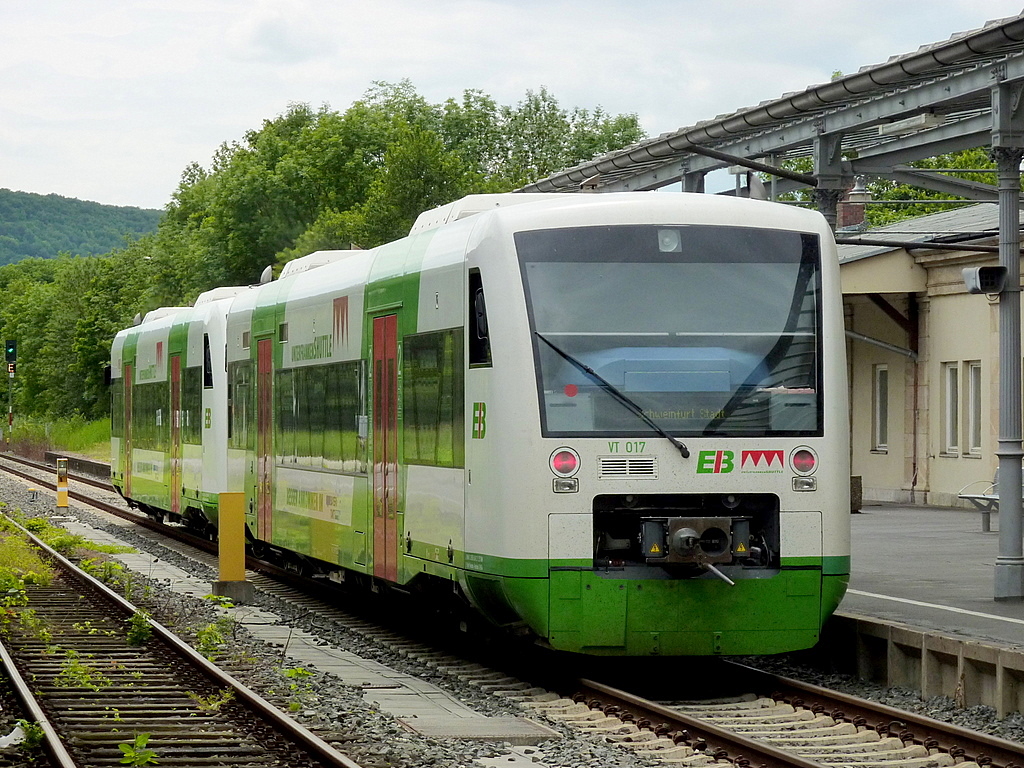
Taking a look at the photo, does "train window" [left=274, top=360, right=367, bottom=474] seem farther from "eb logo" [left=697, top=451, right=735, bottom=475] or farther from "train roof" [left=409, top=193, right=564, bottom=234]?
"eb logo" [left=697, top=451, right=735, bottom=475]

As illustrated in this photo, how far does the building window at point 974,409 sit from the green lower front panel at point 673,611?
16.4 metres

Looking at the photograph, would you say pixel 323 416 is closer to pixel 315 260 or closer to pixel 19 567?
pixel 315 260

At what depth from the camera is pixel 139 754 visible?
8.75 metres

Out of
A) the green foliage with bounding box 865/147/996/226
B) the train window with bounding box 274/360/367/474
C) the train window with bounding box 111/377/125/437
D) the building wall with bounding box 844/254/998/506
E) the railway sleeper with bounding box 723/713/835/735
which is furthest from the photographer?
the green foliage with bounding box 865/147/996/226

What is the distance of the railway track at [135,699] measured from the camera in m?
Answer: 9.02

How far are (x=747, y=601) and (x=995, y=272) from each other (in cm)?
484

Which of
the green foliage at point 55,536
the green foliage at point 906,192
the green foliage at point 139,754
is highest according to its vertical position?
the green foliage at point 906,192

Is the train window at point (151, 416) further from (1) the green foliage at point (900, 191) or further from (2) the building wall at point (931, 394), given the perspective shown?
(1) the green foliage at point (900, 191)

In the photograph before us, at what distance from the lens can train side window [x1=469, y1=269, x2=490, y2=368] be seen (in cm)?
1101

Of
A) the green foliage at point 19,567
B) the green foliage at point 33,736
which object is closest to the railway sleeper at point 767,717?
the green foliage at point 33,736

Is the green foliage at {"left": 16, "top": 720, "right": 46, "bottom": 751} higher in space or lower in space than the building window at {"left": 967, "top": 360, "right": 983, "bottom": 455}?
lower

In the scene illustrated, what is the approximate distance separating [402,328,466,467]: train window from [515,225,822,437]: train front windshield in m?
0.93

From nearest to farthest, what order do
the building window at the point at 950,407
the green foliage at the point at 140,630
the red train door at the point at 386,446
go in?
the red train door at the point at 386,446 < the green foliage at the point at 140,630 < the building window at the point at 950,407

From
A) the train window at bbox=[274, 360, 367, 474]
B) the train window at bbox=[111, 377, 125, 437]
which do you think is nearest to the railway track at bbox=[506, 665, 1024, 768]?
the train window at bbox=[274, 360, 367, 474]
